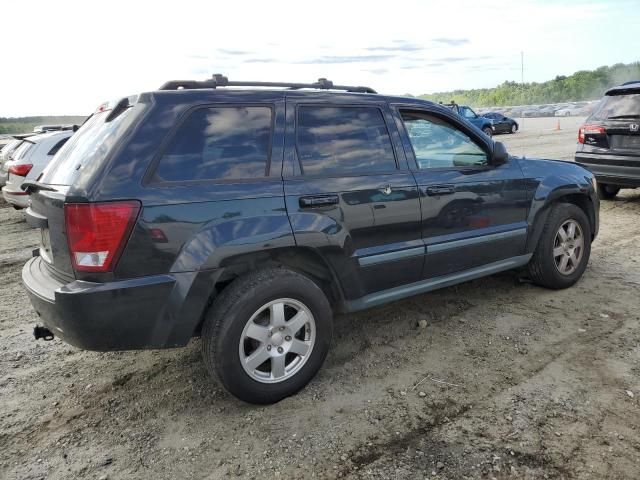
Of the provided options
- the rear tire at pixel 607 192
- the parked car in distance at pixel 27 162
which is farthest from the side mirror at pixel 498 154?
the parked car in distance at pixel 27 162

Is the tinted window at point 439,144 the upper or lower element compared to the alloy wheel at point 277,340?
upper

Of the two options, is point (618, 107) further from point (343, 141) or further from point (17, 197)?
point (17, 197)

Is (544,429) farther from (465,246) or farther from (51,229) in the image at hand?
(51,229)

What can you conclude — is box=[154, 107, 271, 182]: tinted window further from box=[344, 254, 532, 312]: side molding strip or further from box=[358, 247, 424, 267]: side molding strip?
box=[344, 254, 532, 312]: side molding strip

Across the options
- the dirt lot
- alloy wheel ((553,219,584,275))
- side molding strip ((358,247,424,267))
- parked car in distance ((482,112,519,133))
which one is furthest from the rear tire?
parked car in distance ((482,112,519,133))

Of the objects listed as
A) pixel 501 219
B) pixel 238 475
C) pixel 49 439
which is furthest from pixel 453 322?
pixel 49 439

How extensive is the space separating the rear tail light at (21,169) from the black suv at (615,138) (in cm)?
863

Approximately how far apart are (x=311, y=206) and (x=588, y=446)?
6.32 ft

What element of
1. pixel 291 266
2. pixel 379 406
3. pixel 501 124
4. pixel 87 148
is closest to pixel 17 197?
pixel 87 148

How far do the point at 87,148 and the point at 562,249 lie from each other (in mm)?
3950

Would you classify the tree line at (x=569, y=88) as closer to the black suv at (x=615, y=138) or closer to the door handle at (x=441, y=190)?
the black suv at (x=615, y=138)

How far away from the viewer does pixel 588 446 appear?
2531 millimetres

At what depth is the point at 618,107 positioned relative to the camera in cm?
732

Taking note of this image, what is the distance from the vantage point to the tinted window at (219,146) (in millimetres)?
2746
